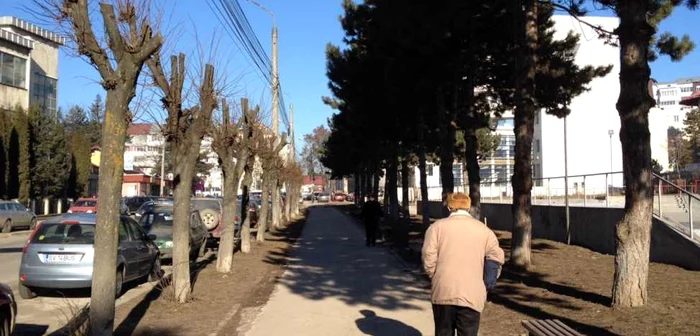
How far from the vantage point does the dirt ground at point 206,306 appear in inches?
326

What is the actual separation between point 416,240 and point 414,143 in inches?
315

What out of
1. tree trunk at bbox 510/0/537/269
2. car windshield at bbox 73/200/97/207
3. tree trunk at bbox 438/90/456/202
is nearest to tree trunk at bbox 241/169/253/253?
tree trunk at bbox 438/90/456/202

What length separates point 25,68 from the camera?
5069 centimetres

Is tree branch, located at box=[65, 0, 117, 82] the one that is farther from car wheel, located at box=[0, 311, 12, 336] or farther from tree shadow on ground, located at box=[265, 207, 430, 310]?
tree shadow on ground, located at box=[265, 207, 430, 310]

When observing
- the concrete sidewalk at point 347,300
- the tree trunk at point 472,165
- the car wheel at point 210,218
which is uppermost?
the tree trunk at point 472,165

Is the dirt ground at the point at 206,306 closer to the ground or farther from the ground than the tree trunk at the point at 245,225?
closer to the ground

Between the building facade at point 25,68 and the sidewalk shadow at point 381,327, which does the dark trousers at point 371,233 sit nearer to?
the sidewalk shadow at point 381,327

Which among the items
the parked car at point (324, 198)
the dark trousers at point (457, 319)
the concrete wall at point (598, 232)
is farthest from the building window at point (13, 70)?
the parked car at point (324, 198)

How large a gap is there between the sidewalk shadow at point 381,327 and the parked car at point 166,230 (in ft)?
28.5

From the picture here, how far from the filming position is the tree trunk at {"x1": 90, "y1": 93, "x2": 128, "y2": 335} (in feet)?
20.1

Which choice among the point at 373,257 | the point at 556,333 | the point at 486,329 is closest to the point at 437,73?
the point at 373,257

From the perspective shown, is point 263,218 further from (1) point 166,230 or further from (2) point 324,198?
(2) point 324,198

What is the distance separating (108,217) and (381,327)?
3.87 meters

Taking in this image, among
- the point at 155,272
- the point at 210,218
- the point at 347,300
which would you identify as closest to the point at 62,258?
the point at 155,272
